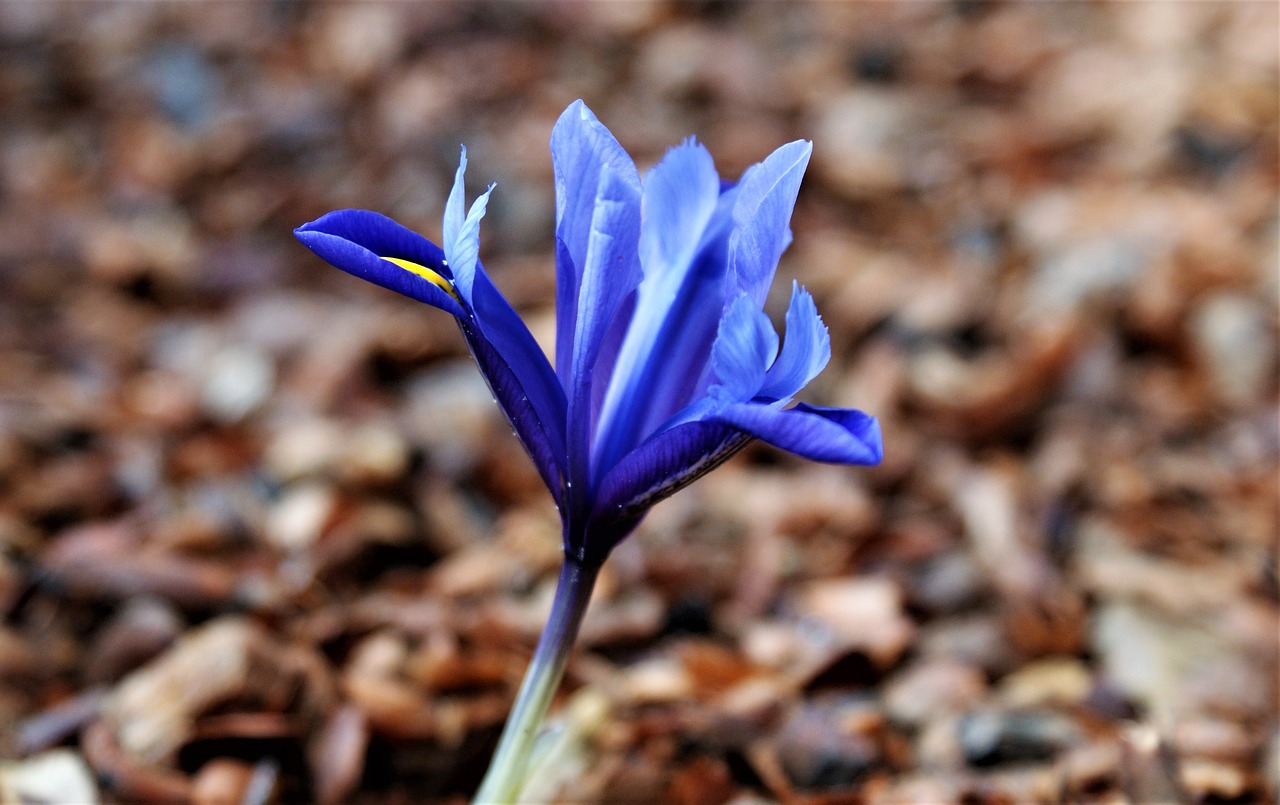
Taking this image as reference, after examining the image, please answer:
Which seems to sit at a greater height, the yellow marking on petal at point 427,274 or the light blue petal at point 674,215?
the light blue petal at point 674,215

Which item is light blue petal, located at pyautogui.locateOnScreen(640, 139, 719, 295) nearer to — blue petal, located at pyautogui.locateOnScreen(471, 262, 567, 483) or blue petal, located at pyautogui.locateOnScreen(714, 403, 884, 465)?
blue petal, located at pyautogui.locateOnScreen(471, 262, 567, 483)

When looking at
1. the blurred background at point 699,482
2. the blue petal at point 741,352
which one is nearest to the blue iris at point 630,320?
the blue petal at point 741,352

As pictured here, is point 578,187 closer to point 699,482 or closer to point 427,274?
point 427,274

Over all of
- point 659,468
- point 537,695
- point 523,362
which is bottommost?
point 537,695

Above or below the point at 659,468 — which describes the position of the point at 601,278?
above

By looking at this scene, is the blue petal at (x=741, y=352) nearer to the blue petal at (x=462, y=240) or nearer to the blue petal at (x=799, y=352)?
the blue petal at (x=799, y=352)

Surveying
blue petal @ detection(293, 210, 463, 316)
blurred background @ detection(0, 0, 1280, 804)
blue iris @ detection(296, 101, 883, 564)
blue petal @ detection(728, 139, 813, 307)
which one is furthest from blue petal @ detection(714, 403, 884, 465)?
blurred background @ detection(0, 0, 1280, 804)

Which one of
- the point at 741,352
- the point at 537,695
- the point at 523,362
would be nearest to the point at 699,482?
the point at 537,695
